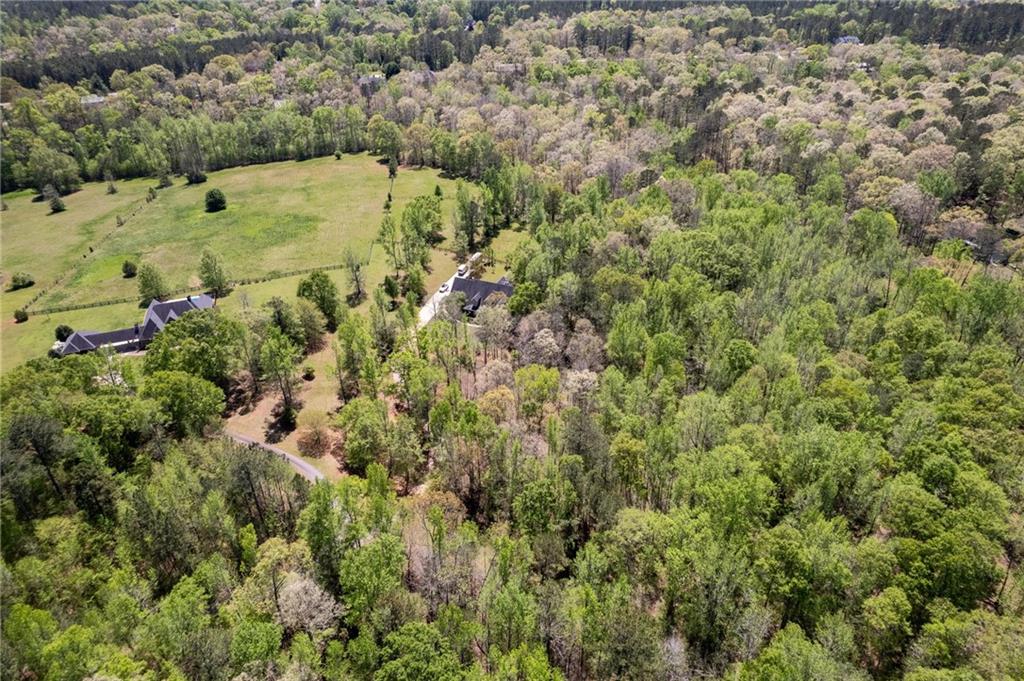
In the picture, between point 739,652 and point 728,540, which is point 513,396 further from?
point 739,652

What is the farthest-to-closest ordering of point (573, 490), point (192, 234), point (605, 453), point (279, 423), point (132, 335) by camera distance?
1. point (192, 234)
2. point (132, 335)
3. point (279, 423)
4. point (605, 453)
5. point (573, 490)

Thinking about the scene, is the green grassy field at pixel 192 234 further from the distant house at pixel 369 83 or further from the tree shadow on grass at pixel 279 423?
the distant house at pixel 369 83

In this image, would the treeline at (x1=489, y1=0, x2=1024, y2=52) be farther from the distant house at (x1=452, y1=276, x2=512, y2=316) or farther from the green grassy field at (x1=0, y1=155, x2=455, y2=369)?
the distant house at (x1=452, y1=276, x2=512, y2=316)

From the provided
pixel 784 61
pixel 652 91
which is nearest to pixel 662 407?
pixel 652 91

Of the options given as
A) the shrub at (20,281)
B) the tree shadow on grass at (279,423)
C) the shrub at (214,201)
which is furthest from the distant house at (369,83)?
the tree shadow on grass at (279,423)

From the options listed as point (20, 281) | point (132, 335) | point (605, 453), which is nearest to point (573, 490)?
point (605, 453)

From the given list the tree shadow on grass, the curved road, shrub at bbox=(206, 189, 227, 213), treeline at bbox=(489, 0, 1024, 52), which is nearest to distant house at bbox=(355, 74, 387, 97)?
shrub at bbox=(206, 189, 227, 213)

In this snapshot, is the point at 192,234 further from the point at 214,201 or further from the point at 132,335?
the point at 132,335
